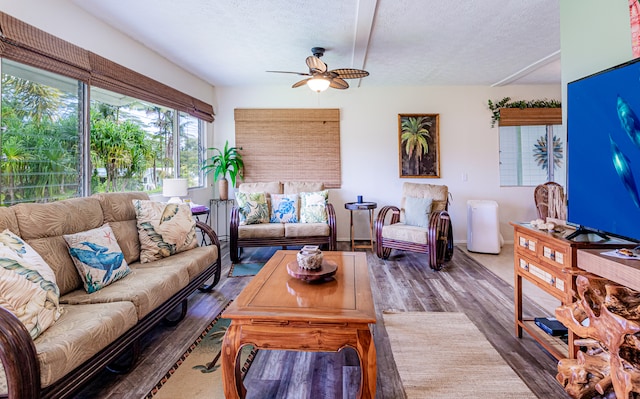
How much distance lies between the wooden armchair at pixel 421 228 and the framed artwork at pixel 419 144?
693 millimetres

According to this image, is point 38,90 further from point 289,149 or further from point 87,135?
point 289,149

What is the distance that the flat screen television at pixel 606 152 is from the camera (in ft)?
4.25

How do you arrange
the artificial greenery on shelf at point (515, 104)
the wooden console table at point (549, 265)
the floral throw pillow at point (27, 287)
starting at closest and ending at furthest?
the floral throw pillow at point (27, 287) → the wooden console table at point (549, 265) → the artificial greenery on shelf at point (515, 104)

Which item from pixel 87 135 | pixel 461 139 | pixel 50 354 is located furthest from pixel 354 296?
pixel 461 139

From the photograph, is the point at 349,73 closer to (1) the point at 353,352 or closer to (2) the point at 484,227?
(1) the point at 353,352

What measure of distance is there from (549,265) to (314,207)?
2.88 m

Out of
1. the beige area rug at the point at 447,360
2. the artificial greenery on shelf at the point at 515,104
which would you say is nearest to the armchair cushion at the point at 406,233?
the beige area rug at the point at 447,360

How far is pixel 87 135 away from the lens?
271cm

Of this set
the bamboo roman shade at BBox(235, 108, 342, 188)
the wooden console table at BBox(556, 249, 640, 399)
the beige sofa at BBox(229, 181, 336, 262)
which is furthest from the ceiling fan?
the wooden console table at BBox(556, 249, 640, 399)

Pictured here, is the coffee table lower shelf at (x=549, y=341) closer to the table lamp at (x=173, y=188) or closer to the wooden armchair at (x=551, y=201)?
the wooden armchair at (x=551, y=201)

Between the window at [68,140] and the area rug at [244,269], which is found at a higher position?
the window at [68,140]

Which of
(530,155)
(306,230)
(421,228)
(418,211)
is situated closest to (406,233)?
(421,228)

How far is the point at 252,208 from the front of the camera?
4.05 m

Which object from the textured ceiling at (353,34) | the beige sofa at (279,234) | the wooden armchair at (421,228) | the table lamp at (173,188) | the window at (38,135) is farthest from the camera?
the beige sofa at (279,234)
